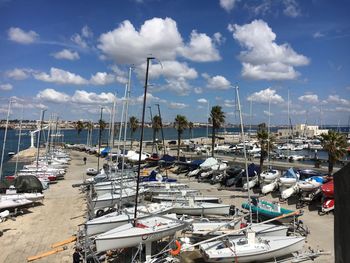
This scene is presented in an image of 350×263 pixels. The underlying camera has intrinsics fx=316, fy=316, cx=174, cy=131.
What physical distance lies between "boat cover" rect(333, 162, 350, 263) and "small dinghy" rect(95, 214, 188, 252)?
40.4ft

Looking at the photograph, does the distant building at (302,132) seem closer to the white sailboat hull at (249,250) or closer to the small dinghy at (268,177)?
the small dinghy at (268,177)

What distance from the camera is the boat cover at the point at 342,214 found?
4.13 metres

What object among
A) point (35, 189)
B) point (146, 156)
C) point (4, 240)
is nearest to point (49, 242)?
point (4, 240)

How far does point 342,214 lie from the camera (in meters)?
4.32

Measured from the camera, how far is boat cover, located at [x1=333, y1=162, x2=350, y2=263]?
413 cm

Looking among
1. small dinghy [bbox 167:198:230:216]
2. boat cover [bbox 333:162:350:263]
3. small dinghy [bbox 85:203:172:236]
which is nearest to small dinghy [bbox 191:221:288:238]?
small dinghy [bbox 85:203:172:236]

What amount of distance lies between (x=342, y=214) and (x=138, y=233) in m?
12.7

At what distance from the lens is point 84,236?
18.2 meters

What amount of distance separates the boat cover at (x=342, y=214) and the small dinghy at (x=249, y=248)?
11.4 meters

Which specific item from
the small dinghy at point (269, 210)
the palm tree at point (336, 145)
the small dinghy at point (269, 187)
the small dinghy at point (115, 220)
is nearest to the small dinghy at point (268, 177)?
the small dinghy at point (269, 187)

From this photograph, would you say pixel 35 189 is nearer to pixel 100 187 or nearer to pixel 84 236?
pixel 100 187

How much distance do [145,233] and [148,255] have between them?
115 cm

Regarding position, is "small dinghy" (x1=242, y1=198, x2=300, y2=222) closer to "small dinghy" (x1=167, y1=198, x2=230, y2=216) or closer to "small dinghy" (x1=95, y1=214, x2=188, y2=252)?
"small dinghy" (x1=167, y1=198, x2=230, y2=216)

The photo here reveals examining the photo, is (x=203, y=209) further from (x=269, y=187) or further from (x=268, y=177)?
(x=268, y=177)
